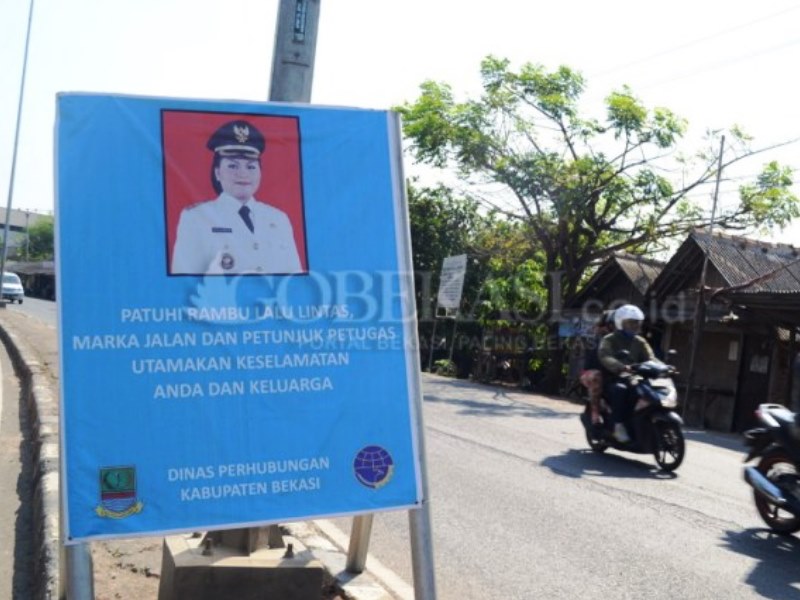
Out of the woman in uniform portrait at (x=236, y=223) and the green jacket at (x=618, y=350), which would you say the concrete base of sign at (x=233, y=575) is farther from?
the green jacket at (x=618, y=350)

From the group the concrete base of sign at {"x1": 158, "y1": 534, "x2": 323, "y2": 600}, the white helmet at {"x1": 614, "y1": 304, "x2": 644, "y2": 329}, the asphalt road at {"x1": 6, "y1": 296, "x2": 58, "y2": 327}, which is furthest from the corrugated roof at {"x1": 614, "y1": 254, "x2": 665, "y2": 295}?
the concrete base of sign at {"x1": 158, "y1": 534, "x2": 323, "y2": 600}

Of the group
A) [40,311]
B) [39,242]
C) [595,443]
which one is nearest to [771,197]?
[595,443]

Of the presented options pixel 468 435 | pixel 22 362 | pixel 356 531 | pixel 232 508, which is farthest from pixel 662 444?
pixel 22 362

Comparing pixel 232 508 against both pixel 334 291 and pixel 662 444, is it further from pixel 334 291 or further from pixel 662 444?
pixel 662 444

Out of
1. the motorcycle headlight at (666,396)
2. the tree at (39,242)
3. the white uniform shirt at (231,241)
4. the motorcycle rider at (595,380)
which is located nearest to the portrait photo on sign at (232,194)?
the white uniform shirt at (231,241)

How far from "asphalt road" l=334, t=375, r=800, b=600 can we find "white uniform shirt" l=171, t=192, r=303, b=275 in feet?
8.53

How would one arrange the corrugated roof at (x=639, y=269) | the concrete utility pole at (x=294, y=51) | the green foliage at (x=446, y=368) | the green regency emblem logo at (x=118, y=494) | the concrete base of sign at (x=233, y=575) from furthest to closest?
the green foliage at (x=446, y=368) < the corrugated roof at (x=639, y=269) < the concrete utility pole at (x=294, y=51) < the concrete base of sign at (x=233, y=575) < the green regency emblem logo at (x=118, y=494)

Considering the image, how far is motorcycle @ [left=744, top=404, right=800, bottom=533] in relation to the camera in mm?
6582

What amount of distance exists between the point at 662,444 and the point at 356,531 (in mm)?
5388

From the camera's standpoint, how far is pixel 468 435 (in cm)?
1168

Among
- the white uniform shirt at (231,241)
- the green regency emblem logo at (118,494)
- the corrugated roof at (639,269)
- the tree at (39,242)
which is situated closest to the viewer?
the green regency emblem logo at (118,494)

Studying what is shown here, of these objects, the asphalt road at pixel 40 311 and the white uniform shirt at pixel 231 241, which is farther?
the asphalt road at pixel 40 311

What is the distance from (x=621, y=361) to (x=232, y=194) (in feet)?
22.7

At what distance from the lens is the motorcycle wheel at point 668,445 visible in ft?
30.8
